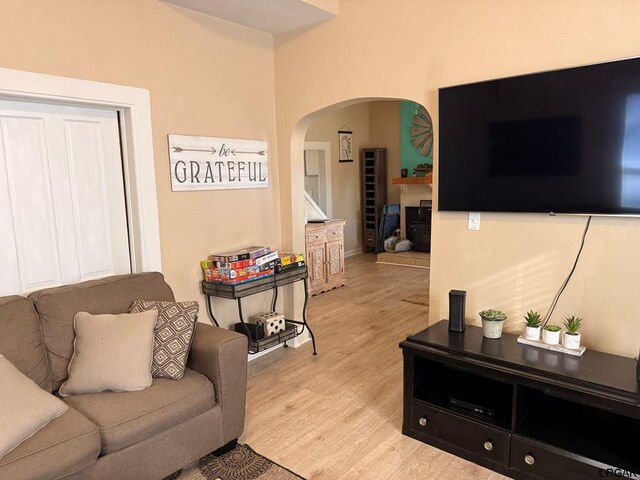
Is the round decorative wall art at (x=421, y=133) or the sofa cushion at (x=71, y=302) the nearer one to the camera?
the sofa cushion at (x=71, y=302)

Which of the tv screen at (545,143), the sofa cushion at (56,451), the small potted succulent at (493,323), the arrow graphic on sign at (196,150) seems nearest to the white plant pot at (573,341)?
the small potted succulent at (493,323)

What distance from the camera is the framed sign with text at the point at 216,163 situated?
10.0ft

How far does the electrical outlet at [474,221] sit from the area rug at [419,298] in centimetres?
242

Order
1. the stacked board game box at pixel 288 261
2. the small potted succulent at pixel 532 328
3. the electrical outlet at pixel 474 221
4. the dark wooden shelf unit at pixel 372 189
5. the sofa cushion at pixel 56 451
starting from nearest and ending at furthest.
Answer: the sofa cushion at pixel 56 451, the small potted succulent at pixel 532 328, the electrical outlet at pixel 474 221, the stacked board game box at pixel 288 261, the dark wooden shelf unit at pixel 372 189

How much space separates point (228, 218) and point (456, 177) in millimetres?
1660

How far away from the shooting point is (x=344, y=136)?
7859 millimetres

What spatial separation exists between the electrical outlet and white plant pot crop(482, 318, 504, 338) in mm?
560

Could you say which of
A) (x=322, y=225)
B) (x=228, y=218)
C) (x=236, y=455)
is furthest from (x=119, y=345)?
(x=322, y=225)

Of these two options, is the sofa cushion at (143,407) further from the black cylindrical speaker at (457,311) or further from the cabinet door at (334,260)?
the cabinet door at (334,260)

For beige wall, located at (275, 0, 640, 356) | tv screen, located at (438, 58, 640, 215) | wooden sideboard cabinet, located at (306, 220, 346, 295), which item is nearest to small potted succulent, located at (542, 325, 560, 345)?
beige wall, located at (275, 0, 640, 356)

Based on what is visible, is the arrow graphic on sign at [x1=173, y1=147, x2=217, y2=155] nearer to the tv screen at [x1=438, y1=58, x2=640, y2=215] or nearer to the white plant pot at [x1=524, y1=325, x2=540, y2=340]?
the tv screen at [x1=438, y1=58, x2=640, y2=215]

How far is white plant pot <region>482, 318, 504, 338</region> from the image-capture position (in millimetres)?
2484

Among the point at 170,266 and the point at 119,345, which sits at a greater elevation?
the point at 170,266

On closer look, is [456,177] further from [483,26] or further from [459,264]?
[483,26]
